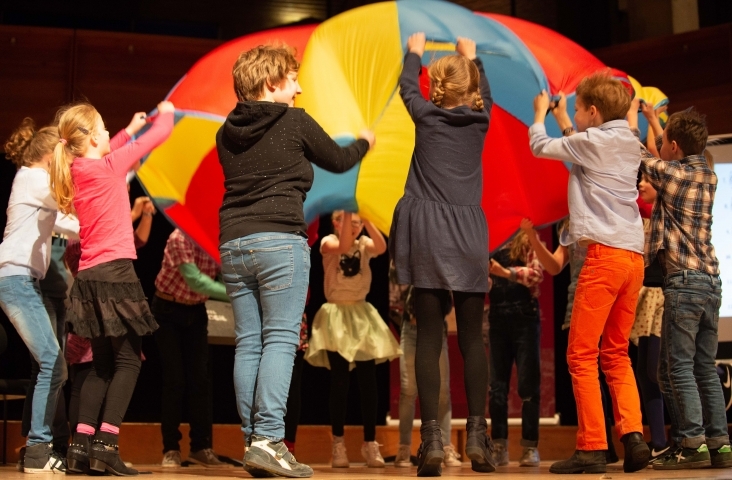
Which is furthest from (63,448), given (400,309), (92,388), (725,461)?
(725,461)

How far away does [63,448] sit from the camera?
3809mm

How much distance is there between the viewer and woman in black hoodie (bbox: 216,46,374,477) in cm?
269

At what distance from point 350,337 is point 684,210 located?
185 cm

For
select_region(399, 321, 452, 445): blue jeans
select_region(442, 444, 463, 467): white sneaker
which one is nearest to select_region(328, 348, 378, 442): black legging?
select_region(399, 321, 452, 445): blue jeans

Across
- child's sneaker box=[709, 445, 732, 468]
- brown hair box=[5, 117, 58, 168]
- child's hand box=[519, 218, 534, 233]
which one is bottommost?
child's sneaker box=[709, 445, 732, 468]

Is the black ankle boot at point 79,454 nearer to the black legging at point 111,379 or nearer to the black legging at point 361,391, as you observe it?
the black legging at point 111,379

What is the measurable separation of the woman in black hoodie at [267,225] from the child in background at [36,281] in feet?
3.18

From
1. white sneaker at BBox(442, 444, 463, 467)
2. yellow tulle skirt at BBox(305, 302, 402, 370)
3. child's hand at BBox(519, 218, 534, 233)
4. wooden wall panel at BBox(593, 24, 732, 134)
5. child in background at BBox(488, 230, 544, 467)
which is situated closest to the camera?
child's hand at BBox(519, 218, 534, 233)

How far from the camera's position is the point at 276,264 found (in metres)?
2.71

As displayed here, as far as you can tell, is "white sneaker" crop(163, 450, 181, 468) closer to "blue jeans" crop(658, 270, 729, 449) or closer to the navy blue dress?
the navy blue dress

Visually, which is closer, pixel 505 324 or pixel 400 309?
pixel 505 324

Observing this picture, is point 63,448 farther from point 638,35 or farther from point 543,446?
point 638,35

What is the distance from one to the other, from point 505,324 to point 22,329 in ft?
7.99

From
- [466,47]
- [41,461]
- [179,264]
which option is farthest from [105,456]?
[466,47]
